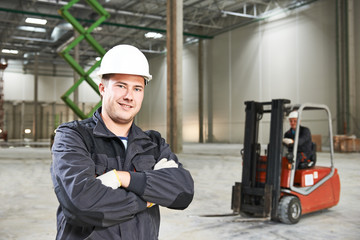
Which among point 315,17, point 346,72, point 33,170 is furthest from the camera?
point 315,17

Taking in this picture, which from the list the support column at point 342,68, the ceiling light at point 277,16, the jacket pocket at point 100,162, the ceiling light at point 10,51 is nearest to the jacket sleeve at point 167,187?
the jacket pocket at point 100,162

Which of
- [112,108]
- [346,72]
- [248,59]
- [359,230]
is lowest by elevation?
[359,230]

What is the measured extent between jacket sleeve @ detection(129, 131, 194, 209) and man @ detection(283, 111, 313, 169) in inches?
139

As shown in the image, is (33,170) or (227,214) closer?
(227,214)

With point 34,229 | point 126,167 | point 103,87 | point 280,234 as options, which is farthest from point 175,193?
point 34,229

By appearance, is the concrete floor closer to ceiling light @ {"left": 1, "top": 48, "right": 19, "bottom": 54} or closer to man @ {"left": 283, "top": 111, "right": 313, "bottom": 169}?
man @ {"left": 283, "top": 111, "right": 313, "bottom": 169}

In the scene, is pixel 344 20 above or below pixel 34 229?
above

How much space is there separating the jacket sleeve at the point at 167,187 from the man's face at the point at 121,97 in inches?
12.3

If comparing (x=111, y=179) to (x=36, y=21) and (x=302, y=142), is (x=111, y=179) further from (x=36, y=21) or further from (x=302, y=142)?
(x=36, y=21)

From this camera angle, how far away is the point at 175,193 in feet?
6.18

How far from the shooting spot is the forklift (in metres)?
4.92

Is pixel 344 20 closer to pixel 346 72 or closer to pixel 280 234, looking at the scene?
pixel 346 72

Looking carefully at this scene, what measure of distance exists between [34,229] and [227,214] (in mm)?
2532

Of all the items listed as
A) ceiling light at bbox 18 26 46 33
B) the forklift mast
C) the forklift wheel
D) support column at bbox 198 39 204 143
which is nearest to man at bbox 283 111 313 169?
the forklift mast
